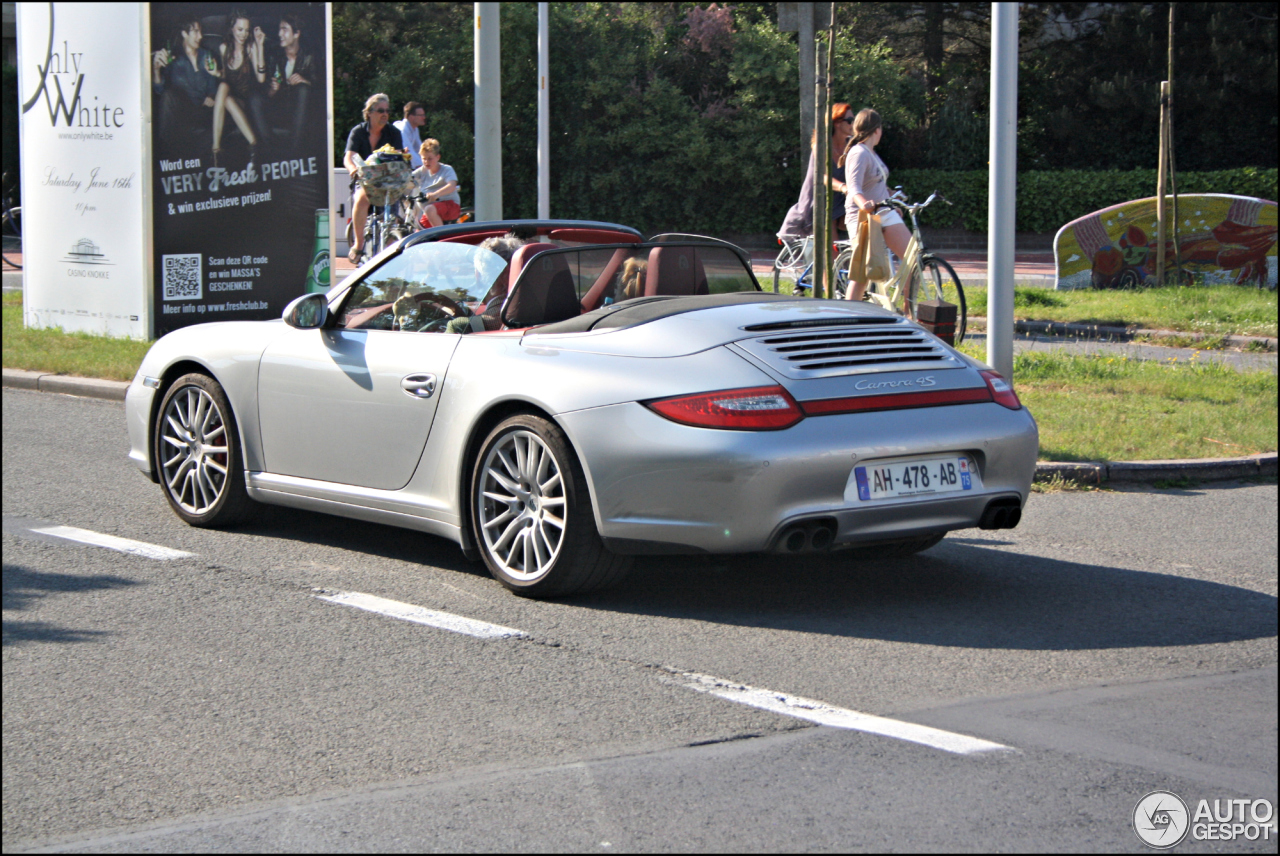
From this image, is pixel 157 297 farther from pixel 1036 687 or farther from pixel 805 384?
pixel 1036 687

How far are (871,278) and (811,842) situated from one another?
9091 mm

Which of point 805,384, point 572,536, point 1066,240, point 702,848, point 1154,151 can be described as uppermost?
point 1154,151

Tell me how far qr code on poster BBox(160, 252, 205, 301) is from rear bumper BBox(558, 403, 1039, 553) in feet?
34.1

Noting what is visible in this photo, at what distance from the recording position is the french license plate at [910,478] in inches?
207

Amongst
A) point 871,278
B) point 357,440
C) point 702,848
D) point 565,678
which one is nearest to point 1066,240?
point 871,278

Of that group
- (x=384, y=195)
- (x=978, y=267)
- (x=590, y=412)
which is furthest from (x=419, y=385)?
(x=978, y=267)

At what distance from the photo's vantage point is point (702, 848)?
11.0 feet

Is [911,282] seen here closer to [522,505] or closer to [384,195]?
[384,195]

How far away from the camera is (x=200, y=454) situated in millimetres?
7000

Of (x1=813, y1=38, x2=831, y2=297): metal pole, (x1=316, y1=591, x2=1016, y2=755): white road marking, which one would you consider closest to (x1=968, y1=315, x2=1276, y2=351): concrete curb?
(x1=813, y1=38, x2=831, y2=297): metal pole

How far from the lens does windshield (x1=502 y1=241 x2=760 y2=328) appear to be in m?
6.13

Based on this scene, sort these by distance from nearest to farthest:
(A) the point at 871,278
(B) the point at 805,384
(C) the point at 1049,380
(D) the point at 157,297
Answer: (B) the point at 805,384, (C) the point at 1049,380, (A) the point at 871,278, (D) the point at 157,297

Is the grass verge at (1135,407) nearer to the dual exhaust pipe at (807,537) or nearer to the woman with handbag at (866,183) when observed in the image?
the woman with handbag at (866,183)

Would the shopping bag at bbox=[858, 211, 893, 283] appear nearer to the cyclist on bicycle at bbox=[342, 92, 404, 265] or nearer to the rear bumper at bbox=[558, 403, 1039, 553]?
the cyclist on bicycle at bbox=[342, 92, 404, 265]
